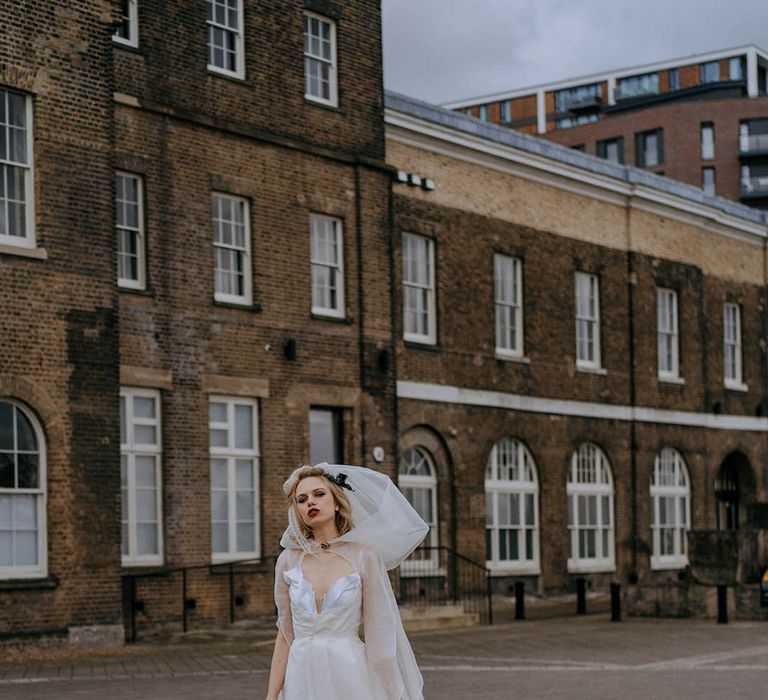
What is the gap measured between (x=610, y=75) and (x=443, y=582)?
263 ft

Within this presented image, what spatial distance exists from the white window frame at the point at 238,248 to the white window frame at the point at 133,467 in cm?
236

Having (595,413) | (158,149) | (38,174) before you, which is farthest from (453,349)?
(38,174)

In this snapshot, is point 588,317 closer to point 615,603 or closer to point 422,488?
point 422,488

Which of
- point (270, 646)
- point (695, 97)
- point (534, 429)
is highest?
point (695, 97)

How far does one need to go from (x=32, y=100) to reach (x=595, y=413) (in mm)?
17728

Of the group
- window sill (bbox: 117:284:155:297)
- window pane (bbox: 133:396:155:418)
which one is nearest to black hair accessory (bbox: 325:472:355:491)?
window sill (bbox: 117:284:155:297)

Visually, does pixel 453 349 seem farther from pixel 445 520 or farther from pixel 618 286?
pixel 618 286

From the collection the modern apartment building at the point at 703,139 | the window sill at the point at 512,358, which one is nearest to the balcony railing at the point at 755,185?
the modern apartment building at the point at 703,139

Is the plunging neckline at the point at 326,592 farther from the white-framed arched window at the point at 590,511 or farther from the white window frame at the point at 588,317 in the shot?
the white window frame at the point at 588,317

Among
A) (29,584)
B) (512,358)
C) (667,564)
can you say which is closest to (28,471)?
(29,584)

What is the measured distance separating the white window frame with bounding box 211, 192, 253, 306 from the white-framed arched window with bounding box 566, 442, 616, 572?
11267mm

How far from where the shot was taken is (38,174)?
21781 mm

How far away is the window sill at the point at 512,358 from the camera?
33188 mm

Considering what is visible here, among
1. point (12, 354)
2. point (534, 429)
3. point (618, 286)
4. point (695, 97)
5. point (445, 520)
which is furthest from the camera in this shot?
point (695, 97)
